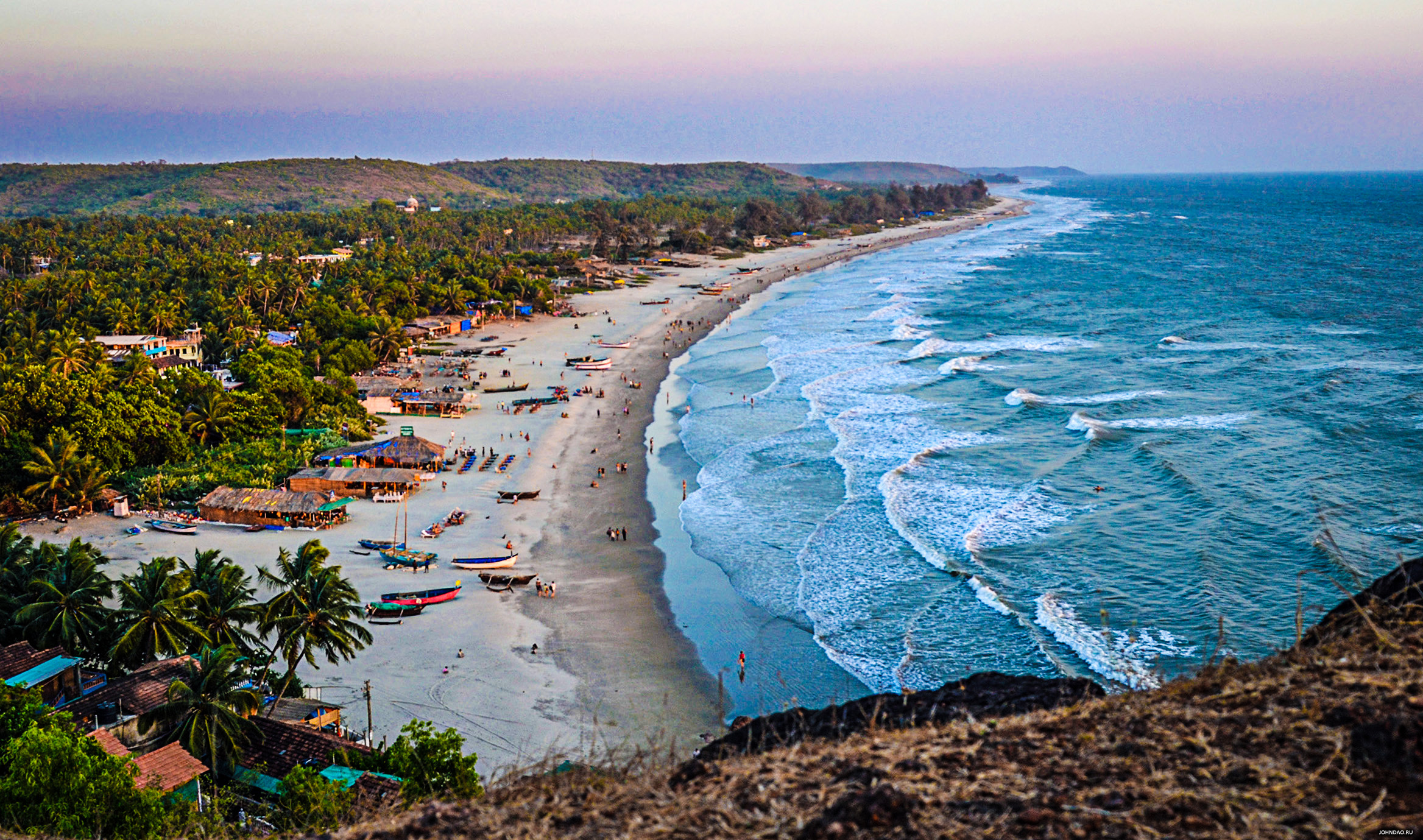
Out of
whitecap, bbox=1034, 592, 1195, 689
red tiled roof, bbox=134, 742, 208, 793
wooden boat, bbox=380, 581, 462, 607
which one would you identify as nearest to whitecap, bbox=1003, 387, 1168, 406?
whitecap, bbox=1034, 592, 1195, 689

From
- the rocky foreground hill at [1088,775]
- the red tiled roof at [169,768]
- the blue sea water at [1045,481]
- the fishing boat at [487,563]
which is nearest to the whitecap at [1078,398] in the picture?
the blue sea water at [1045,481]

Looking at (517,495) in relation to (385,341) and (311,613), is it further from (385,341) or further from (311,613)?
(385,341)

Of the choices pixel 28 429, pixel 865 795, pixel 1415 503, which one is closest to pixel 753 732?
pixel 865 795

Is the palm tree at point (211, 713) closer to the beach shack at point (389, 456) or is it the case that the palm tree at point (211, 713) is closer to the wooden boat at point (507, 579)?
the wooden boat at point (507, 579)

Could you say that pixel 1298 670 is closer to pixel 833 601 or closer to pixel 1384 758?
pixel 1384 758

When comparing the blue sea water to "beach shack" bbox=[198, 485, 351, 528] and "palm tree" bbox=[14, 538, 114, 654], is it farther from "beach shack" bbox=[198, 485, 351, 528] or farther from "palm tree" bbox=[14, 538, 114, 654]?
"palm tree" bbox=[14, 538, 114, 654]

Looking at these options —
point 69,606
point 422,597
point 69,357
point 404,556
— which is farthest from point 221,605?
point 69,357
